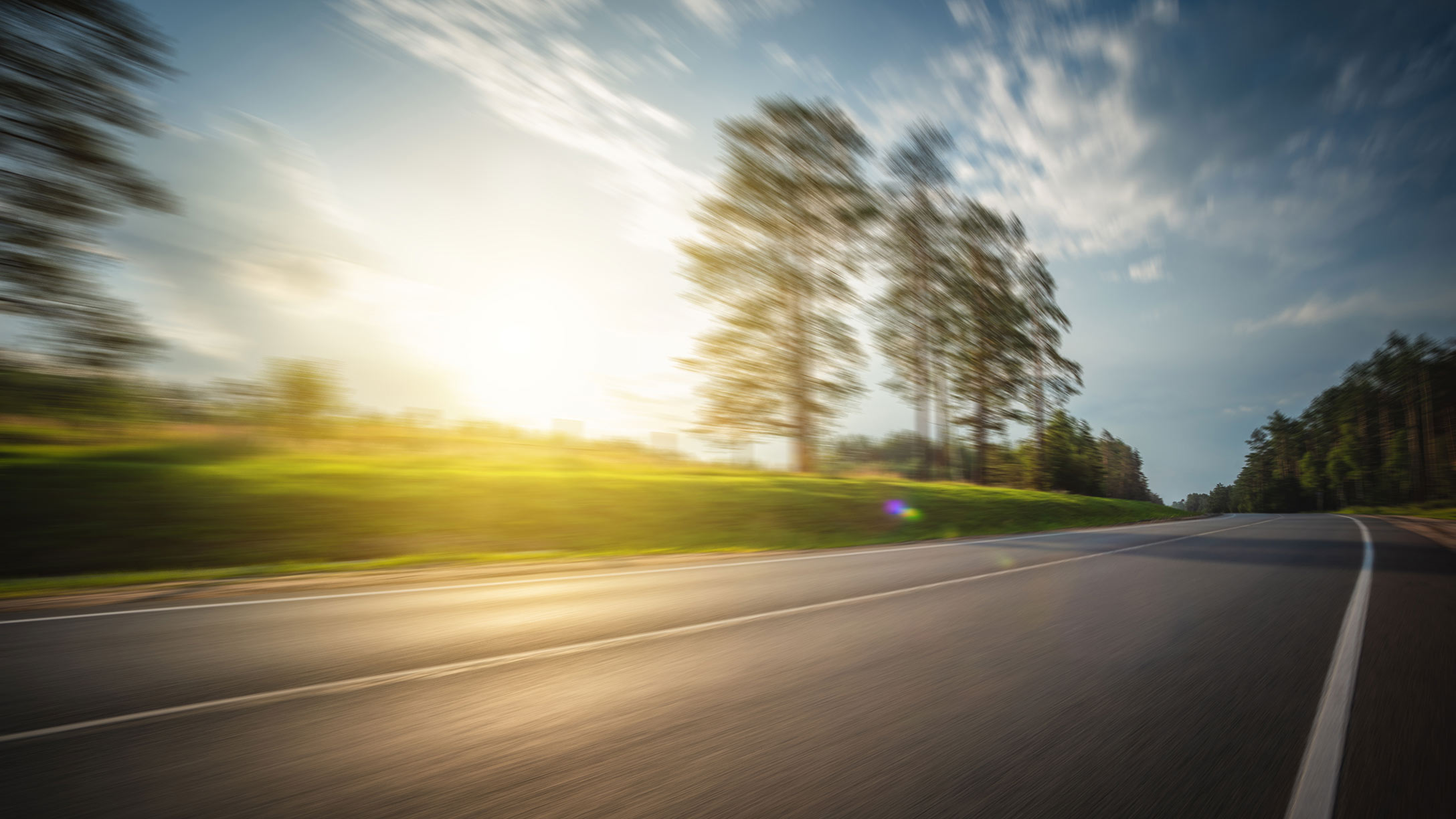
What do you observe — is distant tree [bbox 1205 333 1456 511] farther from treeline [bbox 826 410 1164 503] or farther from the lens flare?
the lens flare

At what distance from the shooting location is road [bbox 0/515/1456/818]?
1.88m

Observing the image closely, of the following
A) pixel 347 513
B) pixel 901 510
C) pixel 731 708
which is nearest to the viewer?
pixel 731 708

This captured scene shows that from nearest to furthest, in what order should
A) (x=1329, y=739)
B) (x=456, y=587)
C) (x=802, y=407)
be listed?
(x=1329, y=739) < (x=456, y=587) < (x=802, y=407)

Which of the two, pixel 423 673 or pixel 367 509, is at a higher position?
pixel 367 509

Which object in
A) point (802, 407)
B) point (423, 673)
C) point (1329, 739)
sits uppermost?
point (802, 407)

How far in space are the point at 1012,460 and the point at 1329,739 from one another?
4285 centimetres

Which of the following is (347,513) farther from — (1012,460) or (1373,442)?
(1373,442)

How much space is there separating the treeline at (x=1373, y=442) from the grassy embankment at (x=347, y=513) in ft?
281

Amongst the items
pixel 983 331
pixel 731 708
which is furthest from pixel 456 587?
pixel 983 331

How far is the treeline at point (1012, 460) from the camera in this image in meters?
26.1

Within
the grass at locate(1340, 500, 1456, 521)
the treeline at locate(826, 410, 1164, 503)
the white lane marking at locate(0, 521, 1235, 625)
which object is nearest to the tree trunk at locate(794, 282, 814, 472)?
the treeline at locate(826, 410, 1164, 503)

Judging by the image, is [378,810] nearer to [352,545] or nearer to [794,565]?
[794,565]

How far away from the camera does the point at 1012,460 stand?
40531 millimetres

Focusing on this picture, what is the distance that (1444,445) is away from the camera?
60750 mm
